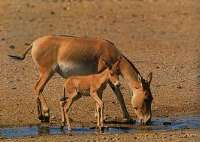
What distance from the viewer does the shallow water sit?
1089 centimetres

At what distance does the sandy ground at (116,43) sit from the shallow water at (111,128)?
0.40 metres

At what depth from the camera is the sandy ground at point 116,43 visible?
1276 centimetres

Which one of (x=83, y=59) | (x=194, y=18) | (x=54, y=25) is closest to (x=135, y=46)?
(x=54, y=25)

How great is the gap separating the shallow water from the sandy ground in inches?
15.8

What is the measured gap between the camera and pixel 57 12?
24.5 meters

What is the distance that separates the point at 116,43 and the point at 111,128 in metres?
8.71

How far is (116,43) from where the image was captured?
19.9m

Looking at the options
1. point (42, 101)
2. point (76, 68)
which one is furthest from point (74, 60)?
point (42, 101)

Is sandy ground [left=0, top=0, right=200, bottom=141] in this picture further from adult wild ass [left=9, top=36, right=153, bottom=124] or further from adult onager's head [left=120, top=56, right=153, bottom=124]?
adult onager's head [left=120, top=56, right=153, bottom=124]

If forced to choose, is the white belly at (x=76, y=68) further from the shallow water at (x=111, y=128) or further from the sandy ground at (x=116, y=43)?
the shallow water at (x=111, y=128)

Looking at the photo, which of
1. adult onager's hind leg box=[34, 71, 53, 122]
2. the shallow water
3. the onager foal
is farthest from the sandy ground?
the onager foal

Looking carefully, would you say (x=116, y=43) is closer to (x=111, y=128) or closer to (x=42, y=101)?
(x=42, y=101)

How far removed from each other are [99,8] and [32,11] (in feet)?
7.47

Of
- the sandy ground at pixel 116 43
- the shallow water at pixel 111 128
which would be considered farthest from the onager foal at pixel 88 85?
the sandy ground at pixel 116 43
